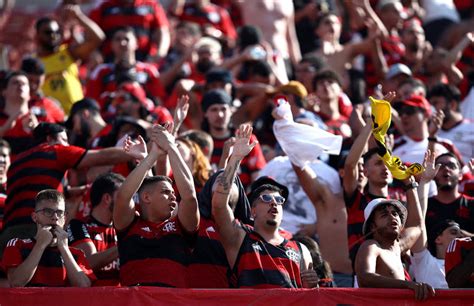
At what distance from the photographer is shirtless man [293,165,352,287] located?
10.5m

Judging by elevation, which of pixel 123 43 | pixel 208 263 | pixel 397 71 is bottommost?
pixel 123 43

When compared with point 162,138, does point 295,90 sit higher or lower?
lower

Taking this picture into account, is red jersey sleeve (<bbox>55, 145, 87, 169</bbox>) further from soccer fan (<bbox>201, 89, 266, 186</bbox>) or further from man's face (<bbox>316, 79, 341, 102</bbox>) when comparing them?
man's face (<bbox>316, 79, 341, 102</bbox>)

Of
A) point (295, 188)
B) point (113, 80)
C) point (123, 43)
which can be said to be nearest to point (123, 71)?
point (113, 80)

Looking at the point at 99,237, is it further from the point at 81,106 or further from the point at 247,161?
the point at 81,106

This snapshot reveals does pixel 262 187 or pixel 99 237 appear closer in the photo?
pixel 262 187

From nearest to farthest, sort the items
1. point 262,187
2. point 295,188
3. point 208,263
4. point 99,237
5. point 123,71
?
point 208,263 < point 262,187 < point 99,237 < point 295,188 < point 123,71

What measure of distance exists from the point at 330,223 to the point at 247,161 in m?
1.32

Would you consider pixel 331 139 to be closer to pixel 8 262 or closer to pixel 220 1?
pixel 8 262

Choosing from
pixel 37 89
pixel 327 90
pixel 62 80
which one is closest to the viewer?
pixel 327 90

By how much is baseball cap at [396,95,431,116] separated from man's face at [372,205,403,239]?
9.34ft

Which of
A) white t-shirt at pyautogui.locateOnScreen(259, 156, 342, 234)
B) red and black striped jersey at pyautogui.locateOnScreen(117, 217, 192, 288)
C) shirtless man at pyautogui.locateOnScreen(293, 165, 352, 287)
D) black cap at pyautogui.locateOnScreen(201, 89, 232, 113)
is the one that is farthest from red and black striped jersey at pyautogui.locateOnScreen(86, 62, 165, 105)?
red and black striped jersey at pyautogui.locateOnScreen(117, 217, 192, 288)

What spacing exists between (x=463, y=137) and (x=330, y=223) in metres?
2.57

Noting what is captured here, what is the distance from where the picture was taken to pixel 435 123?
39.0ft
